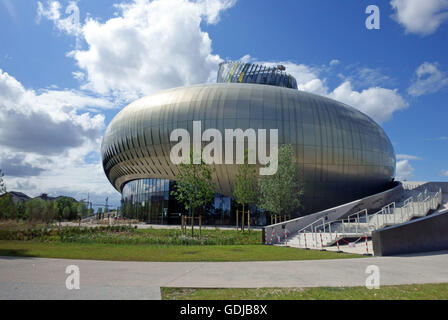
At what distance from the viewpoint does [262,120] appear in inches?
1362

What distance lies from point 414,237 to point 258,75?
142 ft

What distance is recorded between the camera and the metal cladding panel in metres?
35.1

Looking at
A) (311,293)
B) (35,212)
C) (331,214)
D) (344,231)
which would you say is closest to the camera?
(311,293)

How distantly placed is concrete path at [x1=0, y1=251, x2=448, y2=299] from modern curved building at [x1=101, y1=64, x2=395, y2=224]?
24.9m

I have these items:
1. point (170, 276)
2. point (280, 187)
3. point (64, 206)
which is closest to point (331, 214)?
point (280, 187)

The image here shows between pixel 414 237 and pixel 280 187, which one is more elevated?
pixel 280 187

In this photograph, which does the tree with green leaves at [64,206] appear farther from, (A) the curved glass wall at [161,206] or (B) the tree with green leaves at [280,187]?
(B) the tree with green leaves at [280,187]

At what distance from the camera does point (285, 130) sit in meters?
34.9

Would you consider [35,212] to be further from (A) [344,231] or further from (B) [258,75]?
(A) [344,231]

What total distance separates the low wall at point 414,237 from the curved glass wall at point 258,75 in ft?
133
